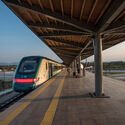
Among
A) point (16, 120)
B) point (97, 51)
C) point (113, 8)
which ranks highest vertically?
point (113, 8)

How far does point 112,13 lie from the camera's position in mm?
8969

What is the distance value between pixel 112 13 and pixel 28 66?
9.54 m

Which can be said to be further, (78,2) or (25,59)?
(25,59)

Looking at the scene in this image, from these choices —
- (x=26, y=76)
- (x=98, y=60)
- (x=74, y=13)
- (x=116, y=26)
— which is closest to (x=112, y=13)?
(x=74, y=13)

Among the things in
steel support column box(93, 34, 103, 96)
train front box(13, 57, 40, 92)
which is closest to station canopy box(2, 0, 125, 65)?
steel support column box(93, 34, 103, 96)

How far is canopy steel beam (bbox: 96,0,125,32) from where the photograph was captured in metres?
8.16

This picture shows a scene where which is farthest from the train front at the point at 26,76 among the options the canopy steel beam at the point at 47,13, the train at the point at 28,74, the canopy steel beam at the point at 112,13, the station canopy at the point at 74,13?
the canopy steel beam at the point at 112,13

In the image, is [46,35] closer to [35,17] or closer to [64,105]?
[35,17]

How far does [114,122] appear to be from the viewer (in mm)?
6609

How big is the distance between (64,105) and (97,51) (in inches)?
151

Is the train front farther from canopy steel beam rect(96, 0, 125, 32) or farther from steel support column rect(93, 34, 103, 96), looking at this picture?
canopy steel beam rect(96, 0, 125, 32)

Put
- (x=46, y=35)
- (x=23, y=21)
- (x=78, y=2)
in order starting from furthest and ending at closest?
(x=46, y=35)
(x=23, y=21)
(x=78, y=2)

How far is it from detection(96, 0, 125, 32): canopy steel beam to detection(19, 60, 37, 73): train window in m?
6.55

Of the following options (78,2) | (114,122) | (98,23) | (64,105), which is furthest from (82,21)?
(114,122)
